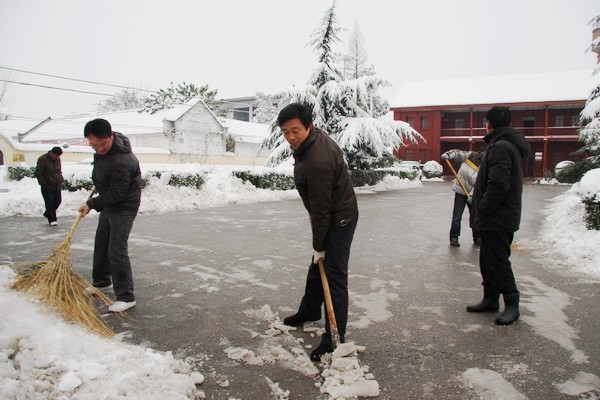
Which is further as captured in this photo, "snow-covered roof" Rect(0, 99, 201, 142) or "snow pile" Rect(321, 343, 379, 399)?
"snow-covered roof" Rect(0, 99, 201, 142)

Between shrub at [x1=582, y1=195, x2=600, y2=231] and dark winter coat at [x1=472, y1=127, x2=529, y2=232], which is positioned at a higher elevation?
dark winter coat at [x1=472, y1=127, x2=529, y2=232]

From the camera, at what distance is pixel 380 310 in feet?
13.9

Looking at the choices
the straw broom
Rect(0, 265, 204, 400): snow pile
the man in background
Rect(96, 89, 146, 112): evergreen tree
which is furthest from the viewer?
Rect(96, 89, 146, 112): evergreen tree

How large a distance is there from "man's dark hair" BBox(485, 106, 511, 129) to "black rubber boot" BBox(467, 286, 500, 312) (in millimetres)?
1689

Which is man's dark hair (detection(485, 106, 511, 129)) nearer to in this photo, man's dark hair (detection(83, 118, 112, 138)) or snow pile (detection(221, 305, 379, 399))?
snow pile (detection(221, 305, 379, 399))

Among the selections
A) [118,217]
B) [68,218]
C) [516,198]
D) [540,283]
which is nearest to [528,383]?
[516,198]

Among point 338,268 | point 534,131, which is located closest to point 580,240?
point 338,268

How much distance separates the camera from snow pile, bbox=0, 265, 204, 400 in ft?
7.84

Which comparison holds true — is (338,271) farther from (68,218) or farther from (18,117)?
(18,117)

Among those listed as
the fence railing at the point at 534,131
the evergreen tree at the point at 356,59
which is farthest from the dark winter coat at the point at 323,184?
the fence railing at the point at 534,131

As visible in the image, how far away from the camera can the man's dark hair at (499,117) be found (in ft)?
13.1

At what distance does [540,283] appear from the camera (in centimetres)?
520

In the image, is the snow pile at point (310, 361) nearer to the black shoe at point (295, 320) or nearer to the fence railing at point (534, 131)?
the black shoe at point (295, 320)

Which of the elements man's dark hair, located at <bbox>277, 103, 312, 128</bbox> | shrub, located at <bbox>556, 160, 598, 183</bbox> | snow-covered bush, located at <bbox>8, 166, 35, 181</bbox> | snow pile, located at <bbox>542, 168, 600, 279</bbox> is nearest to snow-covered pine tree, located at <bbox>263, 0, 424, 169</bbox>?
shrub, located at <bbox>556, 160, 598, 183</bbox>
